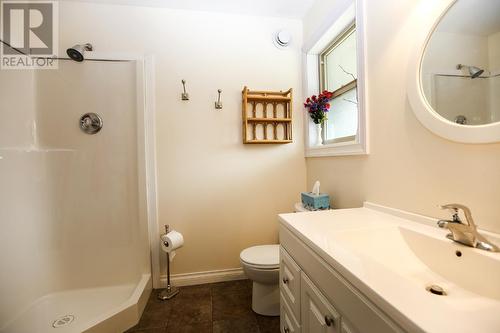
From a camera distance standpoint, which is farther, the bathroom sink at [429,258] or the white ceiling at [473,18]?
the white ceiling at [473,18]

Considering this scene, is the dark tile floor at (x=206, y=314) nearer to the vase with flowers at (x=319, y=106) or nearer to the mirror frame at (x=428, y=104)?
the mirror frame at (x=428, y=104)

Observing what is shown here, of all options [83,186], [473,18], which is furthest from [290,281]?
[83,186]

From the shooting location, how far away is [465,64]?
2.69ft

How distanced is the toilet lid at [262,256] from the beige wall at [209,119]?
0.38m

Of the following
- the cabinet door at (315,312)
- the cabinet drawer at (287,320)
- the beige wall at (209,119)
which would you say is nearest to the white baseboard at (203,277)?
the beige wall at (209,119)

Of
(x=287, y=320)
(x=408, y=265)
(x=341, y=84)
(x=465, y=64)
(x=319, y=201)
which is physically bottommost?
(x=287, y=320)

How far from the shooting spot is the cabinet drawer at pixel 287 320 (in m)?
1.00

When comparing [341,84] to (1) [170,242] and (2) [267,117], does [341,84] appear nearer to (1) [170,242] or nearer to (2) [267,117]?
(2) [267,117]

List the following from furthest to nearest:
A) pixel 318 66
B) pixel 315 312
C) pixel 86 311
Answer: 1. pixel 318 66
2. pixel 86 311
3. pixel 315 312

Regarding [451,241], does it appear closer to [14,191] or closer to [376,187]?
[376,187]

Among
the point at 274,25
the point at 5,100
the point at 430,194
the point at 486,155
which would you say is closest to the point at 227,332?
the point at 430,194

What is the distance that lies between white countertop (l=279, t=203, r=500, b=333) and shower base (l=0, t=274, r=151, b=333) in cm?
121

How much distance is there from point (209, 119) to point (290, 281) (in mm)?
1399

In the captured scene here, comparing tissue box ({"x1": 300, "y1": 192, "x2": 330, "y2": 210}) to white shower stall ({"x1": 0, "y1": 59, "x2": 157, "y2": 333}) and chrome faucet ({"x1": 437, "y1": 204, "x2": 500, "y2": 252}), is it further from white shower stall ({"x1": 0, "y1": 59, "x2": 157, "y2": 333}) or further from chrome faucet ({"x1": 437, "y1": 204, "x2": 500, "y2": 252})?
white shower stall ({"x1": 0, "y1": 59, "x2": 157, "y2": 333})
